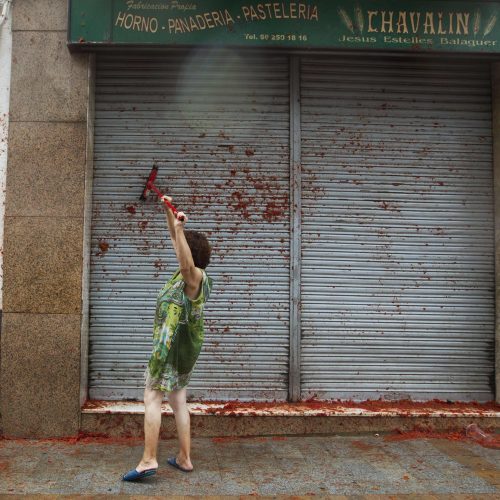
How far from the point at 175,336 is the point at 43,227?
6.27 feet

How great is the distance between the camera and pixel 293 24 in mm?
5680

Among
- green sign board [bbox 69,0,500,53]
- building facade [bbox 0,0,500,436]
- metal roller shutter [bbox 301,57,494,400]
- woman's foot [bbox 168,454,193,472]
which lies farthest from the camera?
metal roller shutter [bbox 301,57,494,400]

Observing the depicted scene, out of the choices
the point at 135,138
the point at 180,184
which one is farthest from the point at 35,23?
the point at 180,184

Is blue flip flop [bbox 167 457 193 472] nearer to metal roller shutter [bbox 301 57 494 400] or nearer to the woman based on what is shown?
the woman

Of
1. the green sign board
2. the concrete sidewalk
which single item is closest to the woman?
the concrete sidewalk

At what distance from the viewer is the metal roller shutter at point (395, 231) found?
19.8 ft

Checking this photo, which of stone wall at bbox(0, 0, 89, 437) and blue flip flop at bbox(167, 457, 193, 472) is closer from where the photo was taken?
blue flip flop at bbox(167, 457, 193, 472)

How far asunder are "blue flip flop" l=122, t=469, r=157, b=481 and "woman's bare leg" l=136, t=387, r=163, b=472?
0.02 m

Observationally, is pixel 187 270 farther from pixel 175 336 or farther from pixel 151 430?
pixel 151 430

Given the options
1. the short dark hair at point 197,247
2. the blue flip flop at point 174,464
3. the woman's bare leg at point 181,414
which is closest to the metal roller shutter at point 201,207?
the blue flip flop at point 174,464

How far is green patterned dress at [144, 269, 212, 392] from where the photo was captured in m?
4.45

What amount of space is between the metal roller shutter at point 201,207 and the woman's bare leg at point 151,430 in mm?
1481

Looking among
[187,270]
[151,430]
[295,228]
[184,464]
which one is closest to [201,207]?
[295,228]

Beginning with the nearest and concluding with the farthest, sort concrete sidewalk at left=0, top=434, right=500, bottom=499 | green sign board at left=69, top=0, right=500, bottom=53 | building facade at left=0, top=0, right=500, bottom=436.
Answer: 1. concrete sidewalk at left=0, top=434, right=500, bottom=499
2. green sign board at left=69, top=0, right=500, bottom=53
3. building facade at left=0, top=0, right=500, bottom=436
